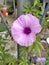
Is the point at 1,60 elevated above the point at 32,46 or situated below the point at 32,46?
below

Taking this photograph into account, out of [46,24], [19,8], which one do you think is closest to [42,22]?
[46,24]

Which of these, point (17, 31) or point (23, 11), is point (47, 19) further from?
point (17, 31)

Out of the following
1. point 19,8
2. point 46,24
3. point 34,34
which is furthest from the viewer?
point 19,8

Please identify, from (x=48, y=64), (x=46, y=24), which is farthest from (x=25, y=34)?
(x=48, y=64)

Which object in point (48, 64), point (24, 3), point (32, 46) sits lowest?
point (48, 64)

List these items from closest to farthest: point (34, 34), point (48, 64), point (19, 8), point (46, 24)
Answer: point (34, 34) → point (46, 24) → point (19, 8) → point (48, 64)

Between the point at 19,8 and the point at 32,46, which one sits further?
the point at 19,8
